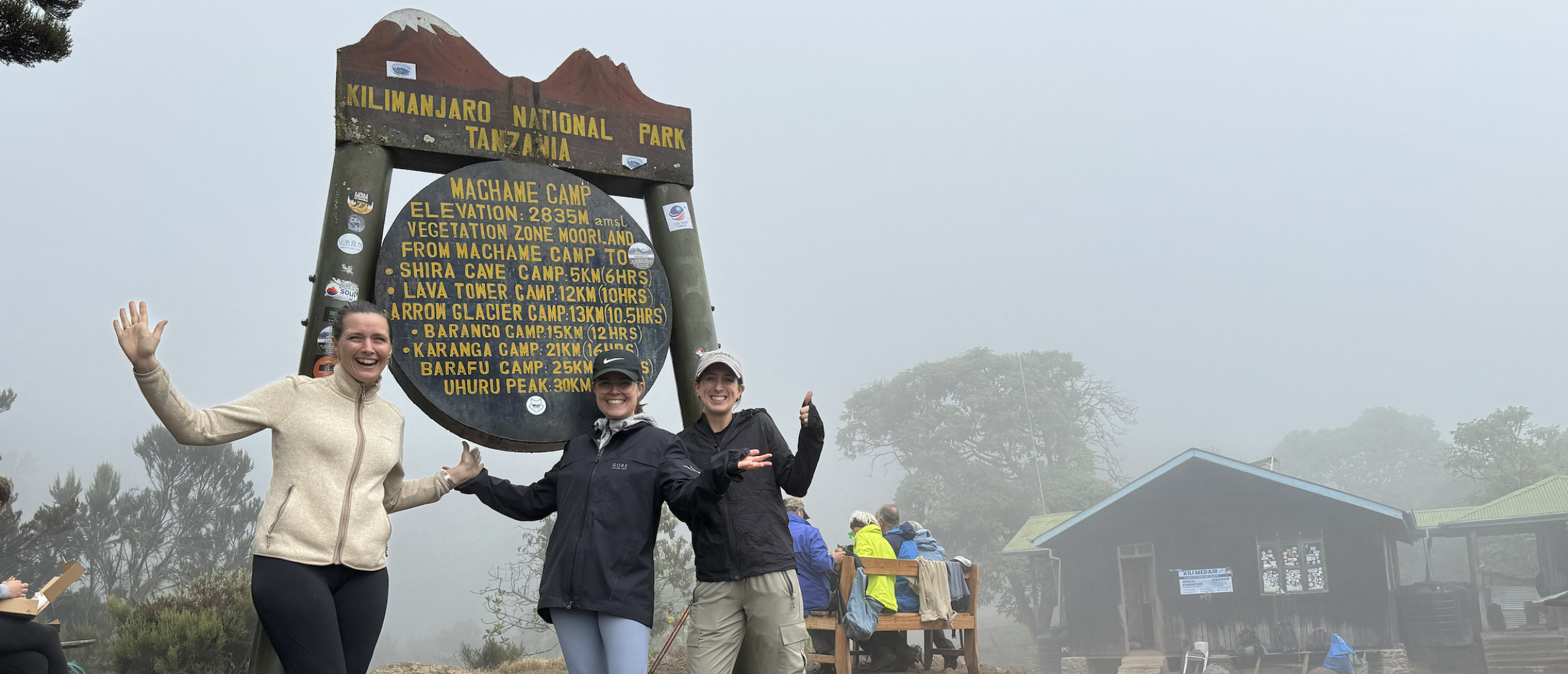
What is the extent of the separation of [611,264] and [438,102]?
921 mm

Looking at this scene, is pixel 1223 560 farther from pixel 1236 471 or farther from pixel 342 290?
pixel 342 290

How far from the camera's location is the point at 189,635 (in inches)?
392

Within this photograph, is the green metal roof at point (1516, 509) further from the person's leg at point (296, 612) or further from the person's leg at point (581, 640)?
the person's leg at point (296, 612)

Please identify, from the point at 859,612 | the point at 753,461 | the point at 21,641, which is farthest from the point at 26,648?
the point at 859,612

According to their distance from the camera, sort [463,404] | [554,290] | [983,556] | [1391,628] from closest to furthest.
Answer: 1. [463,404]
2. [554,290]
3. [1391,628]
4. [983,556]

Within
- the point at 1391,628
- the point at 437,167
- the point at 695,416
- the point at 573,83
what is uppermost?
the point at 573,83

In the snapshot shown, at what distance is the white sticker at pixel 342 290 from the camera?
11.8 ft

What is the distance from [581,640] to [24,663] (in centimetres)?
199

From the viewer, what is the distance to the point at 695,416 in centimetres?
410

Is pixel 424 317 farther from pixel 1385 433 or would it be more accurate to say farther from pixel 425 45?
pixel 1385 433

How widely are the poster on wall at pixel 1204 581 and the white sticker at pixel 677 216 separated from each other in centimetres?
2392

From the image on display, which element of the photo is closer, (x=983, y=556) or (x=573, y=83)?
(x=573, y=83)

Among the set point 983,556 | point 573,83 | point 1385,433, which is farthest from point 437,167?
point 1385,433

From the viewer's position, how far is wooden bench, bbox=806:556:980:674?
21.9 ft
